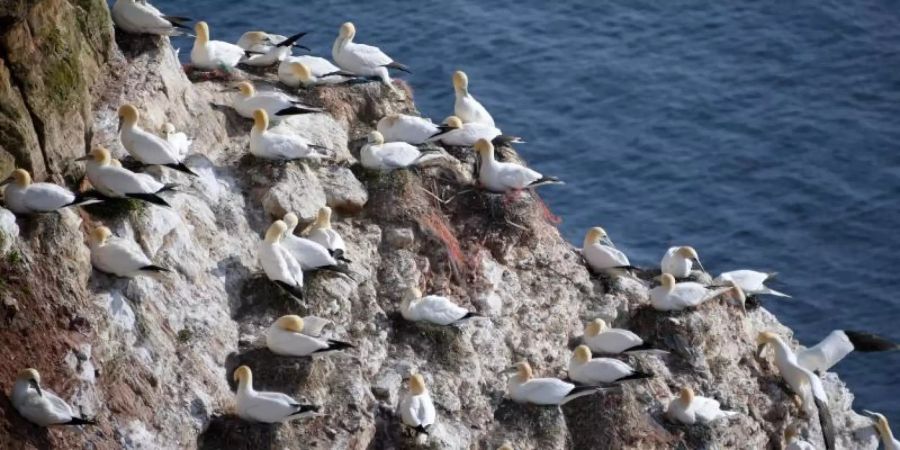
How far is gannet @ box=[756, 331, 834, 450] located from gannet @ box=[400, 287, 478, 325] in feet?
15.9

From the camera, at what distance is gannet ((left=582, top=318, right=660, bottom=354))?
57.5 ft

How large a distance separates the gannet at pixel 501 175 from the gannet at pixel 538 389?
2.62 meters

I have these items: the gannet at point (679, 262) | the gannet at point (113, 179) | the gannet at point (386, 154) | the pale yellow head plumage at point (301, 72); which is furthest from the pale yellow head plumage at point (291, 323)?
the gannet at point (679, 262)

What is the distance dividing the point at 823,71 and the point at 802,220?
552 cm

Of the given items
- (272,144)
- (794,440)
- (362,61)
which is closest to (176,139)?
(272,144)

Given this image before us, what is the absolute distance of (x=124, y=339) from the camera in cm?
1434

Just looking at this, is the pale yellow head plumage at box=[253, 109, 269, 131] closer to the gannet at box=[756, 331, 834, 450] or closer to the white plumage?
the white plumage

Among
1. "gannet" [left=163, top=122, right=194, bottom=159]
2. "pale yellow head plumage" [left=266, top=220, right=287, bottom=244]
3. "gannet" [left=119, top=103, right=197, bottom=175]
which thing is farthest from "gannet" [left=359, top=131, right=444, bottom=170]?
"gannet" [left=119, top=103, right=197, bottom=175]

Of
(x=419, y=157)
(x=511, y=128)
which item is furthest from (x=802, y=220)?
(x=419, y=157)

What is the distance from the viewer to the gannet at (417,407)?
50.6ft

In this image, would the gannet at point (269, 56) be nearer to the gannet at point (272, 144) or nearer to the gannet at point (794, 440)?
the gannet at point (272, 144)

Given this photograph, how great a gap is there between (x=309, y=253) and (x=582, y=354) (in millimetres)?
3431

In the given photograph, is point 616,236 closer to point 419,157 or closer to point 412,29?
point 412,29

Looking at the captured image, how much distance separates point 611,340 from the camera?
1752 cm
